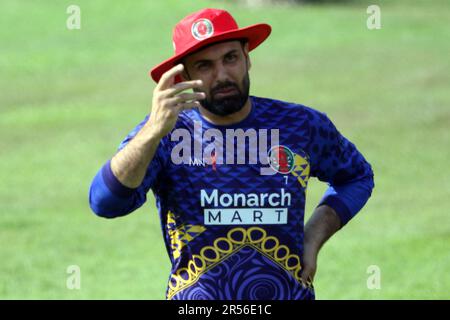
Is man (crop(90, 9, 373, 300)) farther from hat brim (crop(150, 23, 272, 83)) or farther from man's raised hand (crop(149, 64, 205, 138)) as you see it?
man's raised hand (crop(149, 64, 205, 138))

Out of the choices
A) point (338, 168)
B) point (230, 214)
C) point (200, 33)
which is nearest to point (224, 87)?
point (200, 33)

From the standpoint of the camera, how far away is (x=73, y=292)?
39.7 feet

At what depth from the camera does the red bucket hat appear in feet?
18.5

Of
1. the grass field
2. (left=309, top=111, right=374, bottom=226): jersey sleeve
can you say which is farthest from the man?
the grass field

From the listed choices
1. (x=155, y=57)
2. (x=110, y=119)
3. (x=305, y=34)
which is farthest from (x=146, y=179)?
(x=305, y=34)

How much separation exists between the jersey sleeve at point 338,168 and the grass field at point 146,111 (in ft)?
17.2

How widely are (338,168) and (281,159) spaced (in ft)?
1.38

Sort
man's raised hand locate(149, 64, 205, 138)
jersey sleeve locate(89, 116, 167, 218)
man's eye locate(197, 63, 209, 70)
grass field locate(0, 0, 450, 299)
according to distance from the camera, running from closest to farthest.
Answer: man's raised hand locate(149, 64, 205, 138), jersey sleeve locate(89, 116, 167, 218), man's eye locate(197, 63, 209, 70), grass field locate(0, 0, 450, 299)

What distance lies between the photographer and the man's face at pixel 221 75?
18.4ft

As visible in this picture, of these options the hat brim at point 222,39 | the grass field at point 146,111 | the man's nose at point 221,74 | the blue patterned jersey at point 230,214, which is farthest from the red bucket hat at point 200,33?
the grass field at point 146,111

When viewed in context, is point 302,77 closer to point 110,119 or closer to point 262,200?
point 110,119

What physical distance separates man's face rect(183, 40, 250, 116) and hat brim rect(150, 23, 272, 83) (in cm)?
5

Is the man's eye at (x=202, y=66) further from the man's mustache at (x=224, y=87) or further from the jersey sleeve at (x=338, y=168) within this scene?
the jersey sleeve at (x=338, y=168)

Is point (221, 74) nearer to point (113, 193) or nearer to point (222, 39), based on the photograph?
point (222, 39)
